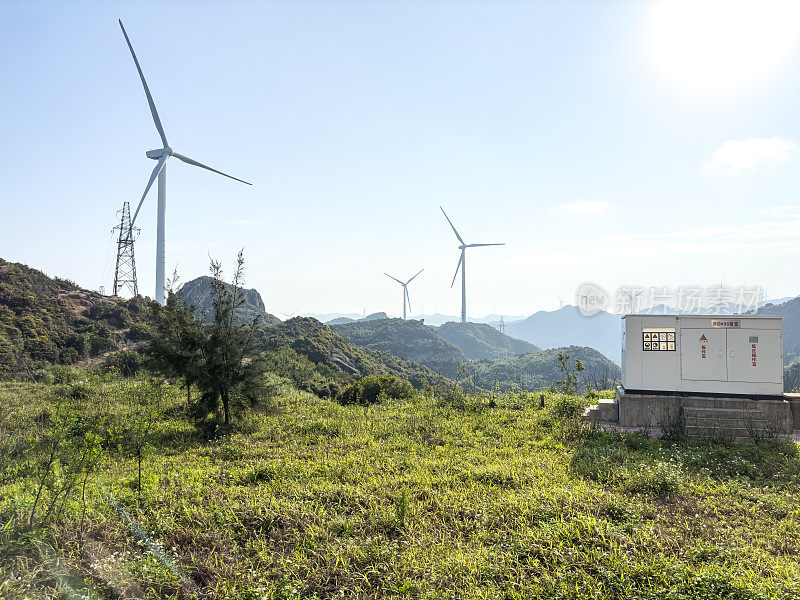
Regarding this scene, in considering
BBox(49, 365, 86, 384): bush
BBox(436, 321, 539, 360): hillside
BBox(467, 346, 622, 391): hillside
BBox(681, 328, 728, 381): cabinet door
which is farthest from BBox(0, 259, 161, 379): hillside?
BBox(436, 321, 539, 360): hillside

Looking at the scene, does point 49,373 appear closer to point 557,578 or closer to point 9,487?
point 9,487

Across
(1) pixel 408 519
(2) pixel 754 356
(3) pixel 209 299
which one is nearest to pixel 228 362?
(1) pixel 408 519

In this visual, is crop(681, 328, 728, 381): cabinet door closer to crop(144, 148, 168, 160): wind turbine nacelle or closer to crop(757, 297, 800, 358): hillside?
crop(144, 148, 168, 160): wind turbine nacelle

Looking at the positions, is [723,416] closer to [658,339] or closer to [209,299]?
[658,339]

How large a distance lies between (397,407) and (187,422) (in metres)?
5.57

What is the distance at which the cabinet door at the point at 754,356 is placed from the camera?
9.95m

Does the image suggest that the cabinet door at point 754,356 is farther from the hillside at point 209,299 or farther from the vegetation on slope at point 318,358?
the hillside at point 209,299

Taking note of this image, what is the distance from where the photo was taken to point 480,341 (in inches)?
4879

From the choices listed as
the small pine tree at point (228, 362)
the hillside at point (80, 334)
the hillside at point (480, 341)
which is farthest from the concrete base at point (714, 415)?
the hillside at point (480, 341)

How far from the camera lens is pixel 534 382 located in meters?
58.4

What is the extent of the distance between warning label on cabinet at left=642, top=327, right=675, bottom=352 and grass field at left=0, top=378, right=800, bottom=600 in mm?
2310

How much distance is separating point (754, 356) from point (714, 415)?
1657 millimetres

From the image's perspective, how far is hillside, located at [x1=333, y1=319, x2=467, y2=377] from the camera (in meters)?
80.7

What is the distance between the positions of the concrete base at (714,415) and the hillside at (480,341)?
100669 millimetres
